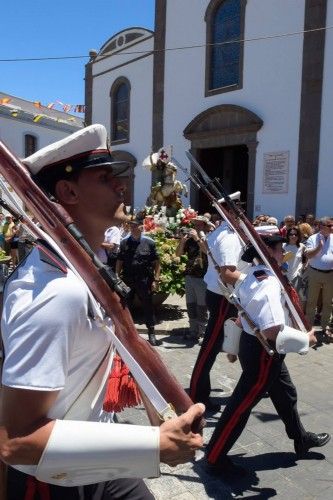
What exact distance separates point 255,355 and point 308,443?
0.91 meters

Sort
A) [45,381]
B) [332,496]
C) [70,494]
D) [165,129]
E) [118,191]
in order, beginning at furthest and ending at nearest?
1. [165,129]
2. [332,496]
3. [118,191]
4. [70,494]
5. [45,381]

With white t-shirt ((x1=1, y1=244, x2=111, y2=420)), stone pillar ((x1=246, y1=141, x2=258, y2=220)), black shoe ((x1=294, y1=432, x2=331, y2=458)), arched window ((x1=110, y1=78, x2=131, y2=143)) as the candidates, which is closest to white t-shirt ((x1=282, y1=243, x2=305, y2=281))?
black shoe ((x1=294, y1=432, x2=331, y2=458))

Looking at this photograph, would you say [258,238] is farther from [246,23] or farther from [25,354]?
[246,23]

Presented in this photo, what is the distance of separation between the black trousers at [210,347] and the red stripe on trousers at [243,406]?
1009 mm

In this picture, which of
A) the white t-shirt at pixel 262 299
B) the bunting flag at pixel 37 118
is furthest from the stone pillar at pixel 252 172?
the bunting flag at pixel 37 118

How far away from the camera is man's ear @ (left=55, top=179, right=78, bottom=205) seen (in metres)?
1.42

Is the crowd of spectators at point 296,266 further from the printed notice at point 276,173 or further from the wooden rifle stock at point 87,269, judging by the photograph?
the printed notice at point 276,173

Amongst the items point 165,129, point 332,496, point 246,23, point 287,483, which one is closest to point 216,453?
point 287,483

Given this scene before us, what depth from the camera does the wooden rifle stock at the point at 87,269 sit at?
127cm

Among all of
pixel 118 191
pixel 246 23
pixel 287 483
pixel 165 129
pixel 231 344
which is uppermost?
pixel 246 23

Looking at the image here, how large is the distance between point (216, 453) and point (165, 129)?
16.8m

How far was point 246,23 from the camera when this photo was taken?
600 inches

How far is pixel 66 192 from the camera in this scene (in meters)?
1.42

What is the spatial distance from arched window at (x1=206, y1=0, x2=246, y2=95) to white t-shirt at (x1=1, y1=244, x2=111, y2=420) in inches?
617
